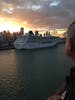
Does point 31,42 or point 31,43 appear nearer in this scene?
point 31,43

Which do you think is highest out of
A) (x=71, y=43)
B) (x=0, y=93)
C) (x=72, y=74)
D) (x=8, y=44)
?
(x=71, y=43)

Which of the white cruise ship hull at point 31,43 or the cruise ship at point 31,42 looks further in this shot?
the cruise ship at point 31,42

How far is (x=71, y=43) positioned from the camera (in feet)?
3.37

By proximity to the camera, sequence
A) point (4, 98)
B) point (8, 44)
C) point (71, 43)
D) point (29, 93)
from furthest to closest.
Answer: point (8, 44) → point (29, 93) → point (4, 98) → point (71, 43)

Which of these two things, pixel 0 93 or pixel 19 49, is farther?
pixel 19 49

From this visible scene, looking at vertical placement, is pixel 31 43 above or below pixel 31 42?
below

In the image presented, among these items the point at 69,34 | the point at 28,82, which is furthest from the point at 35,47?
the point at 69,34

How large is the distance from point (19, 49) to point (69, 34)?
52528 millimetres

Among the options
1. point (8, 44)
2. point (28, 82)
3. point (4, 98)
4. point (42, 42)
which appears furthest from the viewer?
point (8, 44)

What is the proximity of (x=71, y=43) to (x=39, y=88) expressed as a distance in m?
14.1

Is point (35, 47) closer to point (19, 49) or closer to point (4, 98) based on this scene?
point (19, 49)

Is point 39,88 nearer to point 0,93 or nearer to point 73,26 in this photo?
point 0,93

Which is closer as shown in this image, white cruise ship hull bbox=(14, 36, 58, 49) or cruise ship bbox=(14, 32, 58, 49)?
white cruise ship hull bbox=(14, 36, 58, 49)

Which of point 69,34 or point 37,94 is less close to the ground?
point 69,34
